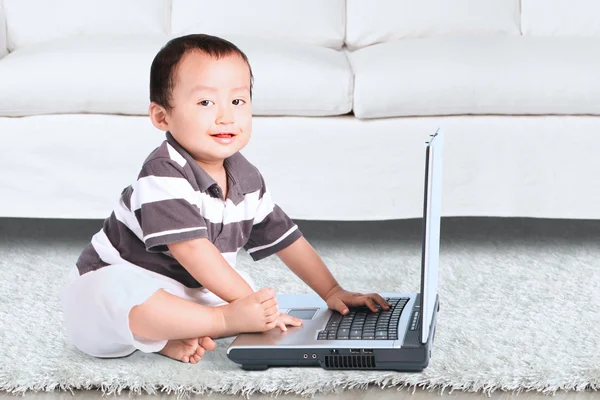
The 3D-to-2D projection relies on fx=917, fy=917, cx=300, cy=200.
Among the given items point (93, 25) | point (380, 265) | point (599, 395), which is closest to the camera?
point (599, 395)

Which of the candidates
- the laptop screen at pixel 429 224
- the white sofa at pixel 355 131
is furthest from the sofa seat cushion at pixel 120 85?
the laptop screen at pixel 429 224

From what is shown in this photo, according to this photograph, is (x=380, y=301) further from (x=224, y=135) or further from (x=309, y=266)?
(x=224, y=135)

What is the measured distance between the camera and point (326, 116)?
1.77 metres

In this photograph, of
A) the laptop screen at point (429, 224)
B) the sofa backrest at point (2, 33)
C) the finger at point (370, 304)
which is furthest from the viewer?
the sofa backrest at point (2, 33)

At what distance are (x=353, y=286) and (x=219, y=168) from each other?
1.42 feet

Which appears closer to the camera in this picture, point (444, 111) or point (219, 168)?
point (219, 168)

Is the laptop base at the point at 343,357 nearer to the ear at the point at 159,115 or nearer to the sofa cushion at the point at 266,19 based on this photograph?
the ear at the point at 159,115

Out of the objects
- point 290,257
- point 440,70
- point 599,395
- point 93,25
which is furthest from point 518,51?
point 93,25

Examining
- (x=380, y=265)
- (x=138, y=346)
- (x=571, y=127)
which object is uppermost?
(x=571, y=127)

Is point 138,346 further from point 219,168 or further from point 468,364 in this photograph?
point 468,364

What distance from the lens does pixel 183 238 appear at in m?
1.17

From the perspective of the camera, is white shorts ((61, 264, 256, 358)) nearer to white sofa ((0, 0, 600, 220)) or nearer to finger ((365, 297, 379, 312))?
Answer: finger ((365, 297, 379, 312))

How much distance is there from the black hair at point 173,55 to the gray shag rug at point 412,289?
0.35 m

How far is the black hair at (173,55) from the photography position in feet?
3.96
